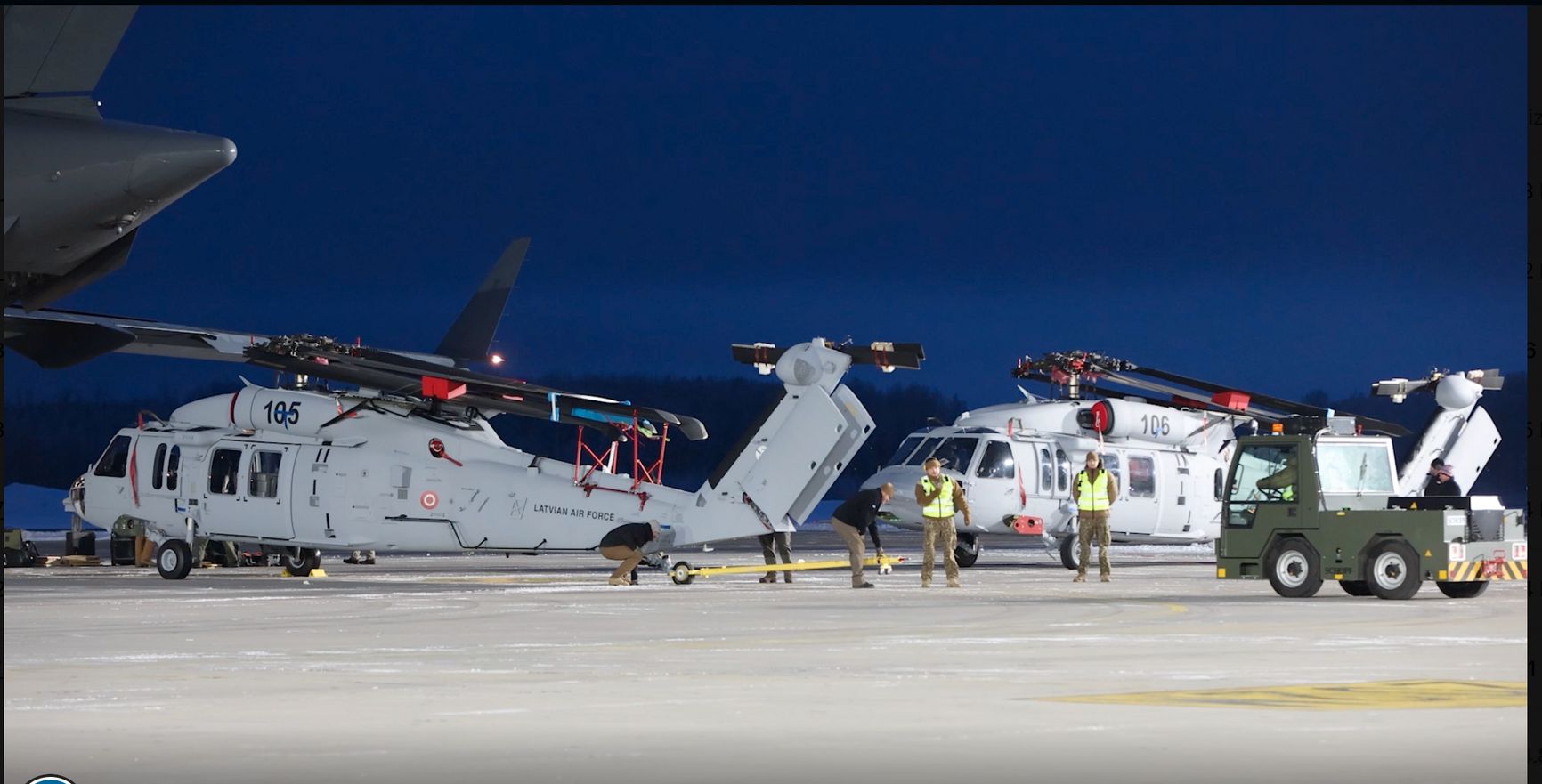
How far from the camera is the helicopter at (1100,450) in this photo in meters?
30.5

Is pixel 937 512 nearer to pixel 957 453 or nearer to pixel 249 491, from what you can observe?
pixel 957 453

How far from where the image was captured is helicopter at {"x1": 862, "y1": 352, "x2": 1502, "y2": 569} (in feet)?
100.0

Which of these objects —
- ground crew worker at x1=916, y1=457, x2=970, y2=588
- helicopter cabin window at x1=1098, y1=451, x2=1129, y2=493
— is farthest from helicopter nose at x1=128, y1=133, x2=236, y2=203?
helicopter cabin window at x1=1098, y1=451, x2=1129, y2=493

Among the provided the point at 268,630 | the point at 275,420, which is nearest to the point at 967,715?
the point at 268,630

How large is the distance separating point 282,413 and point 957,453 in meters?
10.9

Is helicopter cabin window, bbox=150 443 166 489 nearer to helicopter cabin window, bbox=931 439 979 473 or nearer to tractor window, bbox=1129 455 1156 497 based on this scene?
helicopter cabin window, bbox=931 439 979 473

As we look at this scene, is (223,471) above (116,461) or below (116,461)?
below

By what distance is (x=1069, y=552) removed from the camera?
31469 mm

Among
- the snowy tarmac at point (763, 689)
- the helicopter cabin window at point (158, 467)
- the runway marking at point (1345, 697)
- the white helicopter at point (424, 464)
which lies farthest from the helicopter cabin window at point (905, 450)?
the runway marking at point (1345, 697)

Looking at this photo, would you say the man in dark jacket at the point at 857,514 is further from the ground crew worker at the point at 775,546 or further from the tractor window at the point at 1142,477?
the tractor window at the point at 1142,477

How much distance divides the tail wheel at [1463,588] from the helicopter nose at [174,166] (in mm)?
16554

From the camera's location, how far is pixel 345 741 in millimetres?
7969

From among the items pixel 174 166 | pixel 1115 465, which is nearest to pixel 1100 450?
pixel 1115 465

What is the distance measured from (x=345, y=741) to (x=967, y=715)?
2.91m
